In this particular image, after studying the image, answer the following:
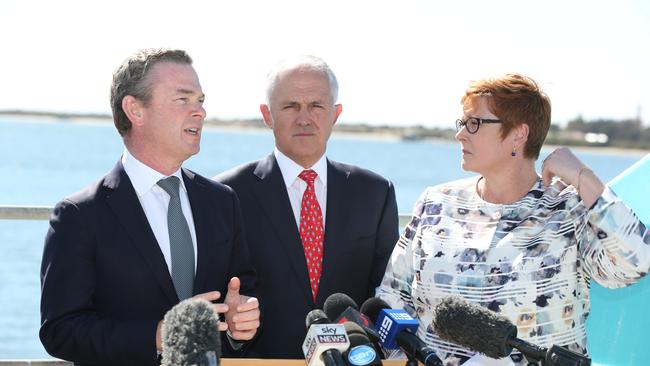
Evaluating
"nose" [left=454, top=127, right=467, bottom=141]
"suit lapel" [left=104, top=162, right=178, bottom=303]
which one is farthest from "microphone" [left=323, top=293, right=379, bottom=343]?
"nose" [left=454, top=127, right=467, bottom=141]

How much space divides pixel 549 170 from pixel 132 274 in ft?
4.86

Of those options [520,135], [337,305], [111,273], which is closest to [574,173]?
[520,135]

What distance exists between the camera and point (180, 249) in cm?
326

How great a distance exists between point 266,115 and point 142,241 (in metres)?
1.11

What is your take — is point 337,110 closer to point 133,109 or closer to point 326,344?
point 133,109

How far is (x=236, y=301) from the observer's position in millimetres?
3104

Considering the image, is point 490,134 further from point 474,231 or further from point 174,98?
point 174,98

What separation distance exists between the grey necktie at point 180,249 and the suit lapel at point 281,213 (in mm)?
638

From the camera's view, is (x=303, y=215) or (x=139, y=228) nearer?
(x=139, y=228)

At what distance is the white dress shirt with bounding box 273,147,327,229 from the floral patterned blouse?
2.38 ft

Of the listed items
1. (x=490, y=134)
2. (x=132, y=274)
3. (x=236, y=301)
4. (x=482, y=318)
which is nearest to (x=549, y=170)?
(x=490, y=134)

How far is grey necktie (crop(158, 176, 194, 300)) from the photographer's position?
324 cm

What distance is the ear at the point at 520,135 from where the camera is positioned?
10.9ft

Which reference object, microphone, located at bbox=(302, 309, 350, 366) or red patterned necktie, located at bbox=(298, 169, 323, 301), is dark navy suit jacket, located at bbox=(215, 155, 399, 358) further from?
microphone, located at bbox=(302, 309, 350, 366)
